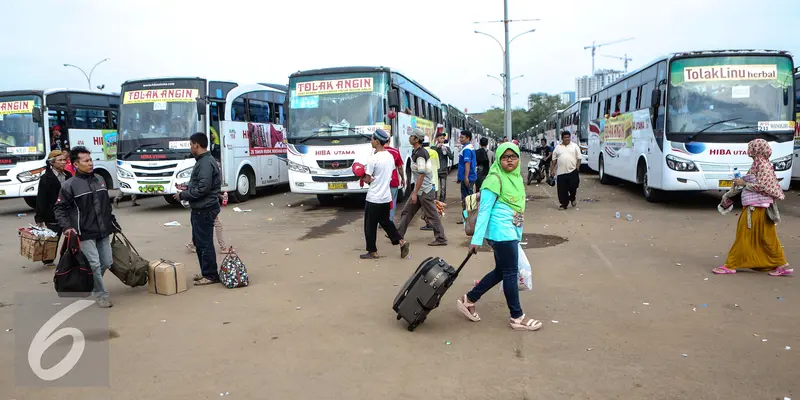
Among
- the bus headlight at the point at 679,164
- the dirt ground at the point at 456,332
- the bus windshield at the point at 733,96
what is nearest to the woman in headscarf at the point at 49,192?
the dirt ground at the point at 456,332

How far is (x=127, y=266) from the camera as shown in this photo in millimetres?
6258

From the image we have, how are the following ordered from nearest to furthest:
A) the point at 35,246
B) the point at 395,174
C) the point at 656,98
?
the point at 35,246, the point at 395,174, the point at 656,98

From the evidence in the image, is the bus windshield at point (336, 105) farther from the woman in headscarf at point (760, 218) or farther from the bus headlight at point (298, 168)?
the woman in headscarf at point (760, 218)

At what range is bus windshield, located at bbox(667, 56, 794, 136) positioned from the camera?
11.5 metres

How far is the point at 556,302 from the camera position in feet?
18.9

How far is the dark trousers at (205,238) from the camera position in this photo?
6.63 meters

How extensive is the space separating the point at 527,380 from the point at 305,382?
4.83 feet

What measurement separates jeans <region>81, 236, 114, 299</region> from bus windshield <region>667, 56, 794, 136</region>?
10.5 metres

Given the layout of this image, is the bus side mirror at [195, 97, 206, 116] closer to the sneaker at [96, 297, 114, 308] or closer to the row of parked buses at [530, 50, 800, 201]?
the sneaker at [96, 297, 114, 308]

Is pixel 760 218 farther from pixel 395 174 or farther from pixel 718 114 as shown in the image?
pixel 718 114

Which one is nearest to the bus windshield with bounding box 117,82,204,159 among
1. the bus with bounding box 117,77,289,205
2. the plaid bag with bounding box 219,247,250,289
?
the bus with bounding box 117,77,289,205

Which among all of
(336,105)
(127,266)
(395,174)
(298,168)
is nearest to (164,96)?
(298,168)

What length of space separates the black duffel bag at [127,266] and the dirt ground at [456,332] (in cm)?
20

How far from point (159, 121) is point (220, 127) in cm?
140
